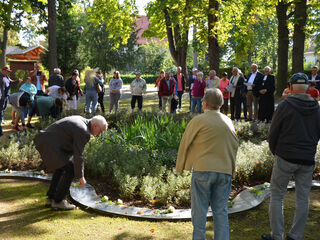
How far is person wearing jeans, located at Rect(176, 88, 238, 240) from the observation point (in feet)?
10.7

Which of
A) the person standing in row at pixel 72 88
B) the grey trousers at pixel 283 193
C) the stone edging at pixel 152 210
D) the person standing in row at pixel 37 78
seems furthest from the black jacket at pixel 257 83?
the grey trousers at pixel 283 193

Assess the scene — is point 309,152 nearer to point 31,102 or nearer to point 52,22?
point 31,102

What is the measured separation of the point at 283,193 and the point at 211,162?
109 centimetres

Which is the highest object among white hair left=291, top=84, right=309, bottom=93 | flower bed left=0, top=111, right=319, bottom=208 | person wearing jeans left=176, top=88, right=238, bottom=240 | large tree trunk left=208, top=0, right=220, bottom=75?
large tree trunk left=208, top=0, right=220, bottom=75

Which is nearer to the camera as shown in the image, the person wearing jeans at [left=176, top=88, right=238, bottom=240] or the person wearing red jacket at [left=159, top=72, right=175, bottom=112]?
the person wearing jeans at [left=176, top=88, right=238, bottom=240]

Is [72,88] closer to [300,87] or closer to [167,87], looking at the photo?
[167,87]

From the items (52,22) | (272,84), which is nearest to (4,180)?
(272,84)

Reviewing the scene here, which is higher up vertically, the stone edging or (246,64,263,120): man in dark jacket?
(246,64,263,120): man in dark jacket

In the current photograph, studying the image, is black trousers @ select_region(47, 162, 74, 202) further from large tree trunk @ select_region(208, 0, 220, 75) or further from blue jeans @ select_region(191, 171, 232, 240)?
large tree trunk @ select_region(208, 0, 220, 75)

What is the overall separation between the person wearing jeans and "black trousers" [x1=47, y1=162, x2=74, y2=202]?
203cm

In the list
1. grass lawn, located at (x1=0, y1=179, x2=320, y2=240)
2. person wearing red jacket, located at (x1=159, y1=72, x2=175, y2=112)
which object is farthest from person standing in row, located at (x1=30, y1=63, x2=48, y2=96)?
grass lawn, located at (x1=0, y1=179, x2=320, y2=240)

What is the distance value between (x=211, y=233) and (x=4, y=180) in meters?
4.15

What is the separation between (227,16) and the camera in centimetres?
1730

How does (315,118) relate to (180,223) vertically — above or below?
above
